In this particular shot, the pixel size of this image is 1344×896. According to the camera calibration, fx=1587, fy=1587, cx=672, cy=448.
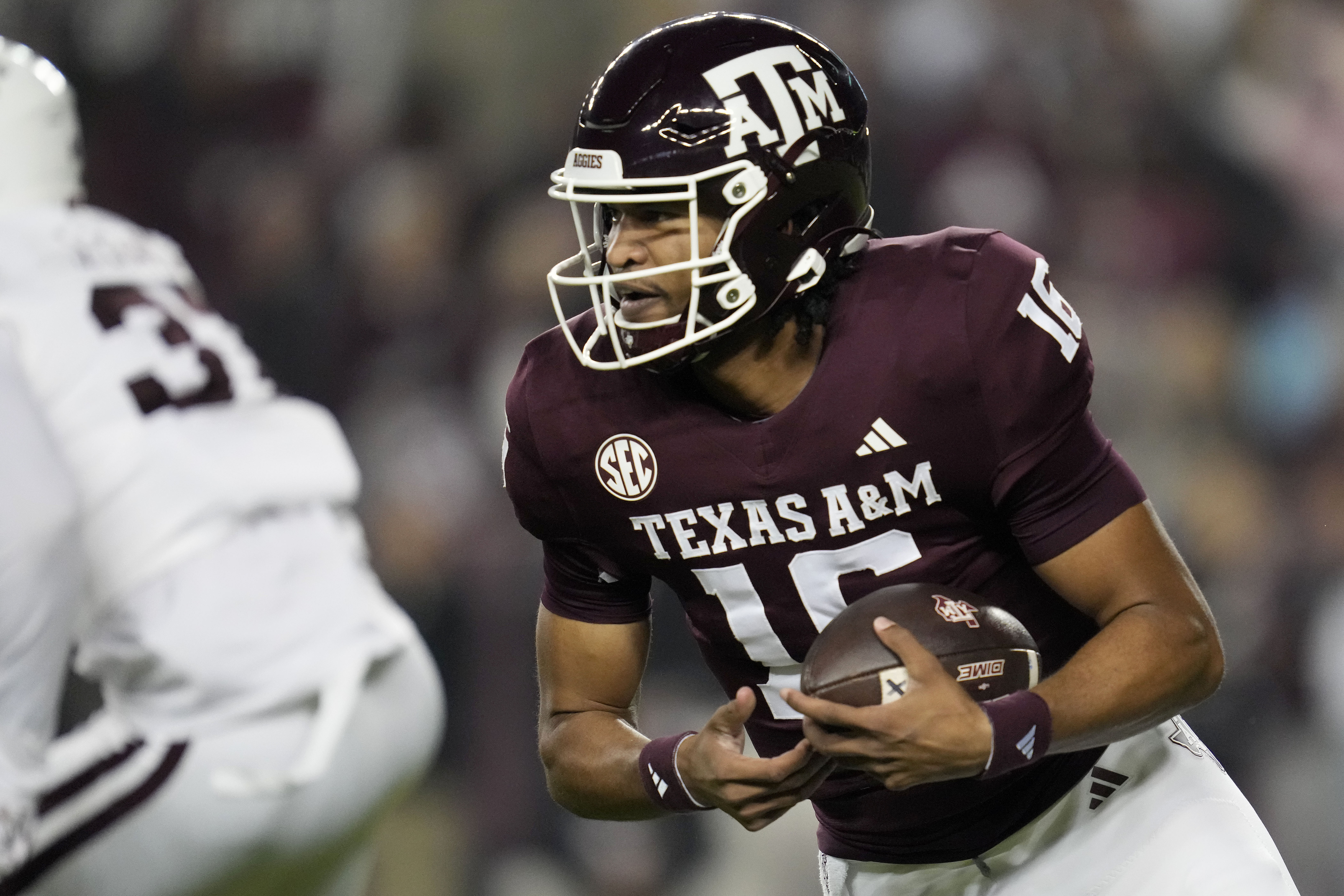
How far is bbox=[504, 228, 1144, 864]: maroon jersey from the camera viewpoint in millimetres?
2094

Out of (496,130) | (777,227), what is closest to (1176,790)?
(777,227)

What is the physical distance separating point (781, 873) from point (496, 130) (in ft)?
9.45

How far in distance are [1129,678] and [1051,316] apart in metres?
0.49

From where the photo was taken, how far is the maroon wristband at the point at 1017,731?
6.04 feet

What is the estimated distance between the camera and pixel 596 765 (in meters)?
2.29

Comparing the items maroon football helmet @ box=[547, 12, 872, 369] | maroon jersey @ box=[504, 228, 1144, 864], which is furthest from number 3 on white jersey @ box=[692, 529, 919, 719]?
maroon football helmet @ box=[547, 12, 872, 369]

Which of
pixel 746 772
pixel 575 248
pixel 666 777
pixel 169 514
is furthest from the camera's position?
pixel 575 248

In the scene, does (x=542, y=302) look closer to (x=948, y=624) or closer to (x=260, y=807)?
(x=260, y=807)

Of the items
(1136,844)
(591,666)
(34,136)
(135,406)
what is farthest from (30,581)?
(1136,844)

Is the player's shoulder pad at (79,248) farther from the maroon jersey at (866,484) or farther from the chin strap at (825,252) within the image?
the chin strap at (825,252)

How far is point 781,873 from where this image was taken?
453cm

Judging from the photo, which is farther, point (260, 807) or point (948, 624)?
point (260, 807)

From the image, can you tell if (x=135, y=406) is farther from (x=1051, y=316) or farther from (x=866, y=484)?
(x=1051, y=316)

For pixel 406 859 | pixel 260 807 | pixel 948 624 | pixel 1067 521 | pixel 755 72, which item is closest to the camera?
pixel 948 624
